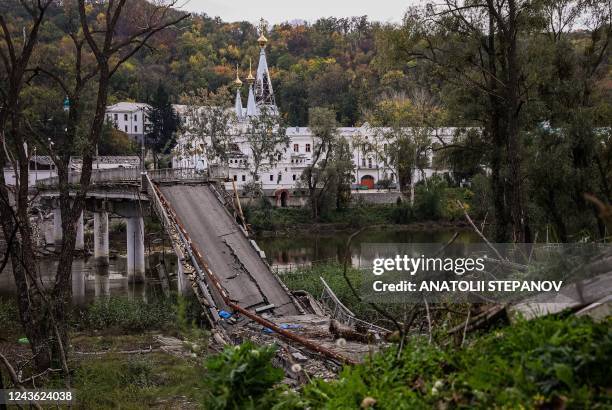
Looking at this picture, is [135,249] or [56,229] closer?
[135,249]

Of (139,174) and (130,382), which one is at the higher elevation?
(139,174)

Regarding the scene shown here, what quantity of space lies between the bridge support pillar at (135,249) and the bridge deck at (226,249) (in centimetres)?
720

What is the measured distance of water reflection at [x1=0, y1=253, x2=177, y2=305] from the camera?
2864 cm

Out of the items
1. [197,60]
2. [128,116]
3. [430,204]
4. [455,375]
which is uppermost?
[197,60]

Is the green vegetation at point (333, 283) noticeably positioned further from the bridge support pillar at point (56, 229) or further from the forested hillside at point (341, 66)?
the bridge support pillar at point (56, 229)

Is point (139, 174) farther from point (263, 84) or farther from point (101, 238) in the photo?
point (263, 84)

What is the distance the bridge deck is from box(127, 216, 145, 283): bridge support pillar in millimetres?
7196

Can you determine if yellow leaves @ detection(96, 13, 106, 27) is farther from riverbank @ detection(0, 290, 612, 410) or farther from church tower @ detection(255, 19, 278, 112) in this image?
riverbank @ detection(0, 290, 612, 410)

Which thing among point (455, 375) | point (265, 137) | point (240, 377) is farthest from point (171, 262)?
point (455, 375)

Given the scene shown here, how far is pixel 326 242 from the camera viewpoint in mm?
47438

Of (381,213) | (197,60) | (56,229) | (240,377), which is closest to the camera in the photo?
(240,377)

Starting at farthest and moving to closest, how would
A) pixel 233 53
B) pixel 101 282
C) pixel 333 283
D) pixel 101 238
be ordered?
pixel 233 53 → pixel 101 238 → pixel 101 282 → pixel 333 283

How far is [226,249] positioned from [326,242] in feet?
85.8

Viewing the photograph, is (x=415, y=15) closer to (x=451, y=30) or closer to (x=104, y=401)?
(x=451, y=30)
